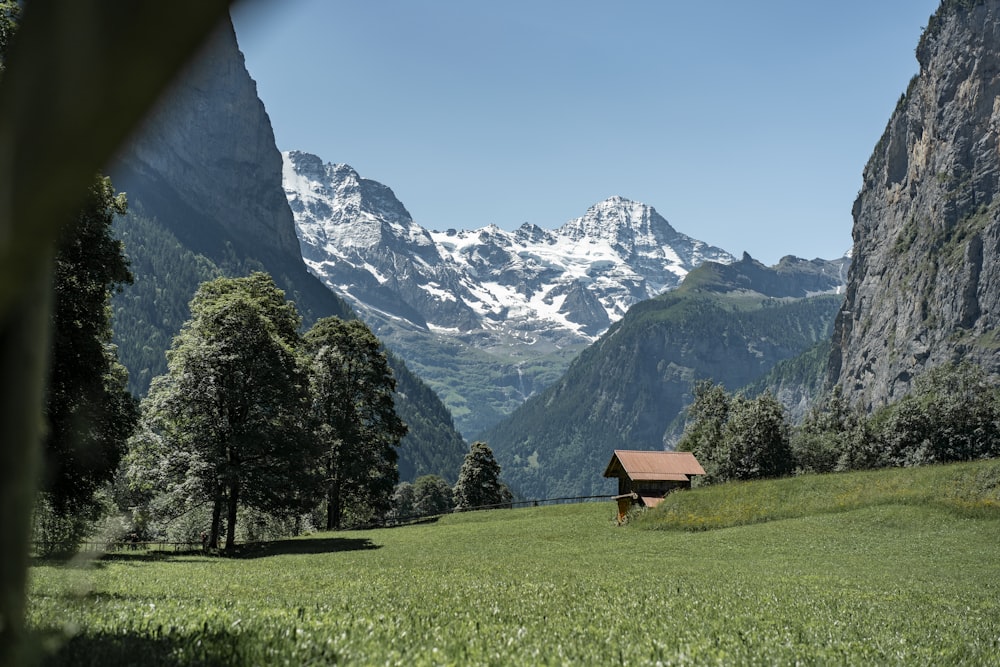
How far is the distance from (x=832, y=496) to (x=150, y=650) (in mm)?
51362

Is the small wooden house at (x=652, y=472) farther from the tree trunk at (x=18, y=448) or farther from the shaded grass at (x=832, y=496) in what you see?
the tree trunk at (x=18, y=448)

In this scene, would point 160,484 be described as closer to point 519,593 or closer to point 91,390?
point 91,390

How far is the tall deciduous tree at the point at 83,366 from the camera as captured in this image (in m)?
19.8

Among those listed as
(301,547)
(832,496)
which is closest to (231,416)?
(301,547)

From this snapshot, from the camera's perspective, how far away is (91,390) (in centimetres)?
2239

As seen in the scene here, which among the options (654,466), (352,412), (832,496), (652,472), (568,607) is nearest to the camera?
(568,607)

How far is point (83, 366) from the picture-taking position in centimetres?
2097

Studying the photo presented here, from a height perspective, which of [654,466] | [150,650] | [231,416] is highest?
[231,416]

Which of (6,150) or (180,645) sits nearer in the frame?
(6,150)

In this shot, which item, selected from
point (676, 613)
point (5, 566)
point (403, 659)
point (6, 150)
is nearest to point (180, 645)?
point (403, 659)

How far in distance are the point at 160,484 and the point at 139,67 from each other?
41.9 metres

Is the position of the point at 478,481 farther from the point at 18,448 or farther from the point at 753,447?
the point at 18,448

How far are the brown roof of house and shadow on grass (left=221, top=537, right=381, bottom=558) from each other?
2875cm

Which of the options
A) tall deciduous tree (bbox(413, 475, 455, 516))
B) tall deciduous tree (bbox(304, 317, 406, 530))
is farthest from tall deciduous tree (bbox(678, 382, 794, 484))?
tall deciduous tree (bbox(413, 475, 455, 516))
